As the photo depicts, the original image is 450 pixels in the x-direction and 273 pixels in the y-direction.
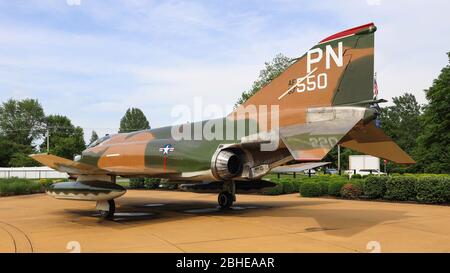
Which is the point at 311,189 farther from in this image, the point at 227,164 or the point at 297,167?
the point at 227,164

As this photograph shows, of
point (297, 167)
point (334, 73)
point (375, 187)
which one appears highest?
point (334, 73)

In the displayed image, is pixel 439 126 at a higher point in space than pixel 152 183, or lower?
higher

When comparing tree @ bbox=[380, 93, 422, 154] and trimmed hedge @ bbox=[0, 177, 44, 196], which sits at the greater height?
tree @ bbox=[380, 93, 422, 154]

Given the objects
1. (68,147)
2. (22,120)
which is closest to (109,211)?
(68,147)

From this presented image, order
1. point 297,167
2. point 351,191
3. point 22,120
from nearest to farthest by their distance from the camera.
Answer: point 297,167 < point 351,191 < point 22,120

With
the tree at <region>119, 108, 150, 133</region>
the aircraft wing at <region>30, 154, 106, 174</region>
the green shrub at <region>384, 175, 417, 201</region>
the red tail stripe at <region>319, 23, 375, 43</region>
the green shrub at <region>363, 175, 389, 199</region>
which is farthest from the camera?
the tree at <region>119, 108, 150, 133</region>

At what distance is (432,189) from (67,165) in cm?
1304

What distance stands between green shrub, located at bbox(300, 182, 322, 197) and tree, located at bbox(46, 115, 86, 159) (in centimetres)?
5811

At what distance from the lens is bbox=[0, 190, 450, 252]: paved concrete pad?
790 cm

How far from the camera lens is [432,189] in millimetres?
15312

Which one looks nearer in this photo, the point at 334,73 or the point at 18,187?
the point at 334,73

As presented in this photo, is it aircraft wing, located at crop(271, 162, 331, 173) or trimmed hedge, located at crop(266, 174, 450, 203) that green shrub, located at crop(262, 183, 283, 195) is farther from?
aircraft wing, located at crop(271, 162, 331, 173)

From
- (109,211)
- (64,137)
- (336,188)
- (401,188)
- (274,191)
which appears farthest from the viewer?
(64,137)

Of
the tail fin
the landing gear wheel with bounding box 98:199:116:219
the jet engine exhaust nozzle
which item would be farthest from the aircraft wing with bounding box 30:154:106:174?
the tail fin
